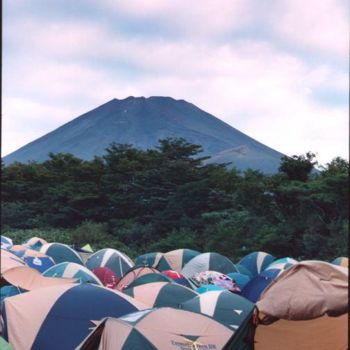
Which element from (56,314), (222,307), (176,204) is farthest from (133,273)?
(176,204)

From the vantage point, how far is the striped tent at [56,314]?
7.07 meters

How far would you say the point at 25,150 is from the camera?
124 meters

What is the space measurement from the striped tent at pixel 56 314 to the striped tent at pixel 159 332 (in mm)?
1140

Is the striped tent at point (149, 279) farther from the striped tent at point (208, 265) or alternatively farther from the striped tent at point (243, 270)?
the striped tent at point (243, 270)

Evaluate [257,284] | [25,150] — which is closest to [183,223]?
[257,284]

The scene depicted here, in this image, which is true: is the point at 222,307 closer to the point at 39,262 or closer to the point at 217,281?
the point at 217,281

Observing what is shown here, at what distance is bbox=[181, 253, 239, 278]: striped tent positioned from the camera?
1786 cm

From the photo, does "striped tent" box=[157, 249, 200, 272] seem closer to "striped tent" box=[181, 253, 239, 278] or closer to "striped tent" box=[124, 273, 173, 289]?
"striped tent" box=[181, 253, 239, 278]

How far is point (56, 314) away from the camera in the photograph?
7.16 m

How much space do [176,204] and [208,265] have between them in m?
13.3

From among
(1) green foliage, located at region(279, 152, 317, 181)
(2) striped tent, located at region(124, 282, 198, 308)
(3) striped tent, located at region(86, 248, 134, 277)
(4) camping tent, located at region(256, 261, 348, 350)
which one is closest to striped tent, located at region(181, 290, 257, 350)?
(2) striped tent, located at region(124, 282, 198, 308)

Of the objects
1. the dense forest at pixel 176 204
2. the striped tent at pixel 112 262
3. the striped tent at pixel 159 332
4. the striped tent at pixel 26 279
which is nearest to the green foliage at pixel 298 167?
the dense forest at pixel 176 204

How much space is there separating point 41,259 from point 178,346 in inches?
413

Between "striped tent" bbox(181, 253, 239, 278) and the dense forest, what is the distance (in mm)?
4176
